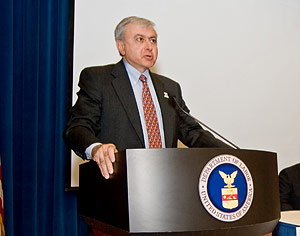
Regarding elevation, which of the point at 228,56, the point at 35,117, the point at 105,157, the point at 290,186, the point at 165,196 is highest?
the point at 228,56

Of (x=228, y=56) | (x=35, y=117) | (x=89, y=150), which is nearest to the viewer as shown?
(x=89, y=150)

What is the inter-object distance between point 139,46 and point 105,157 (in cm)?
89

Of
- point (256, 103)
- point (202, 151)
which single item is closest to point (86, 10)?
point (256, 103)

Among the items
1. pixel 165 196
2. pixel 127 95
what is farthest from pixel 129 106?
pixel 165 196

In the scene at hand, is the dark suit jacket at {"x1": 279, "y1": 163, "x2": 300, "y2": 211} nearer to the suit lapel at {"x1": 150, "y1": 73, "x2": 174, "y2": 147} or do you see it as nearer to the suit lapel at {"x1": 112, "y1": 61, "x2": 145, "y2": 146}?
the suit lapel at {"x1": 150, "y1": 73, "x2": 174, "y2": 147}

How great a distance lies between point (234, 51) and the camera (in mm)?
3811

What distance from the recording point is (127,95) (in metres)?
1.91

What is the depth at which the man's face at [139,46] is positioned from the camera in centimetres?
209

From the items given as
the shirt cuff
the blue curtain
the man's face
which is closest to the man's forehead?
the man's face

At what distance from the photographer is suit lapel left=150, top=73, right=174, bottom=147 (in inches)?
78.7

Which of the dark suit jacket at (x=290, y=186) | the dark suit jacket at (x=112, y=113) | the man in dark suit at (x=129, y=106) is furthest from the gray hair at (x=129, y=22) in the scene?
the dark suit jacket at (x=290, y=186)

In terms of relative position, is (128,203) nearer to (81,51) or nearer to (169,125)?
(169,125)

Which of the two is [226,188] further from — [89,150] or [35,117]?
[35,117]

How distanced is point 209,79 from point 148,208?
2551 millimetres
